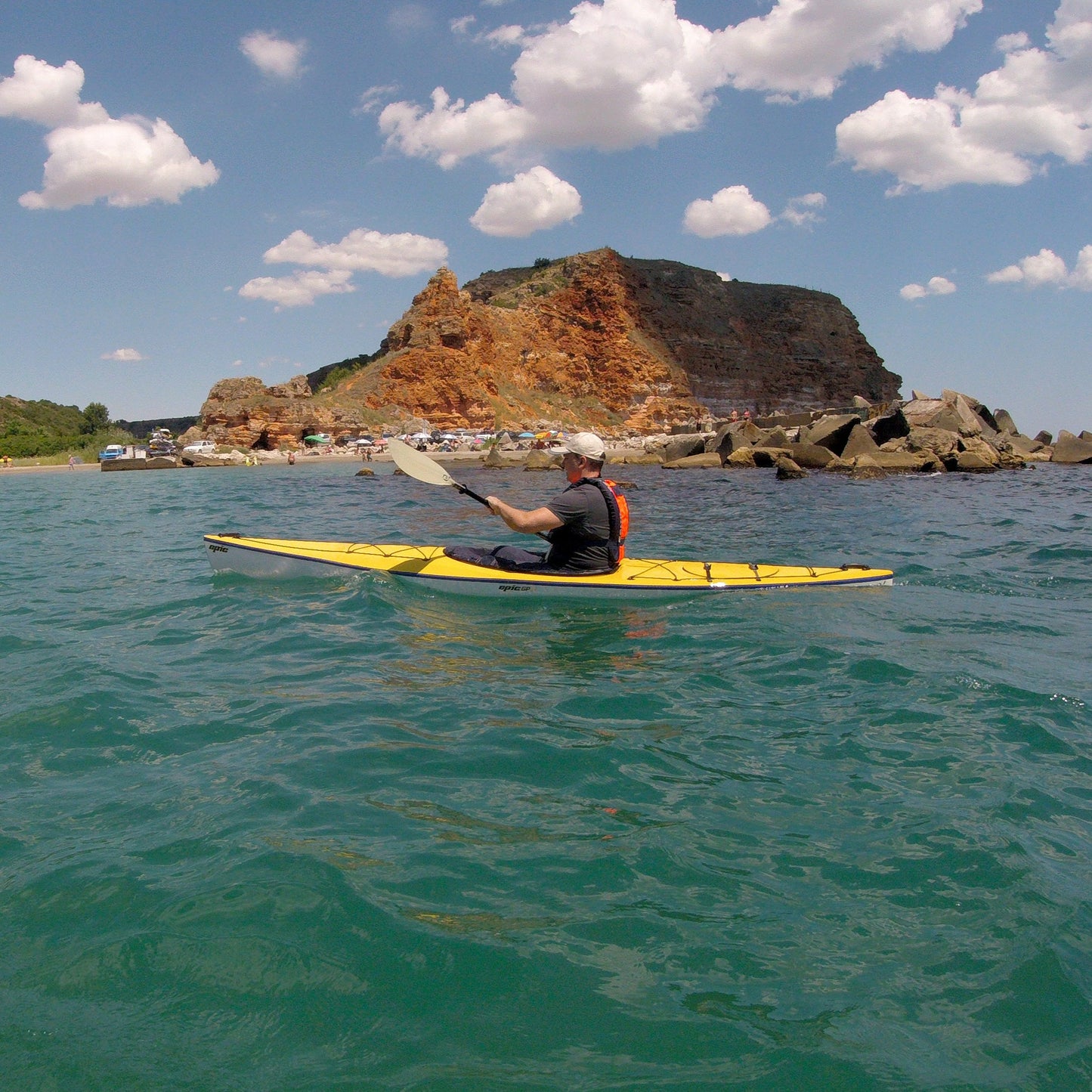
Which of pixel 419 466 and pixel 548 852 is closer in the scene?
pixel 548 852

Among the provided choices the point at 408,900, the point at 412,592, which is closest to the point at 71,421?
the point at 412,592

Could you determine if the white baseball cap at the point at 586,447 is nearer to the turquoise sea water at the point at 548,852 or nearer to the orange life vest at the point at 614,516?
the orange life vest at the point at 614,516

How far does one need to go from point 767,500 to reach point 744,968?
601 inches

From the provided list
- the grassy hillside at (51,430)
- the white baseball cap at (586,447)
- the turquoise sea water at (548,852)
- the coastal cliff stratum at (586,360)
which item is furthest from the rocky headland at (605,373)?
the turquoise sea water at (548,852)

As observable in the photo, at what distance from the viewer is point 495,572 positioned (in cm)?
667

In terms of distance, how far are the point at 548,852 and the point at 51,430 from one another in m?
64.0

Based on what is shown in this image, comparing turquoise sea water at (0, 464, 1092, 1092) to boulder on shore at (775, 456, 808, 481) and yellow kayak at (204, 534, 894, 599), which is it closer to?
yellow kayak at (204, 534, 894, 599)

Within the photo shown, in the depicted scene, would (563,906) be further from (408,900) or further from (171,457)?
(171,457)

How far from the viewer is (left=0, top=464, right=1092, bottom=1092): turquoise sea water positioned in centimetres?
189

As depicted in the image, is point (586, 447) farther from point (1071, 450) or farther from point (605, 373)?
point (605, 373)

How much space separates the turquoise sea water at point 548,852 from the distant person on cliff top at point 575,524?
0.72 metres

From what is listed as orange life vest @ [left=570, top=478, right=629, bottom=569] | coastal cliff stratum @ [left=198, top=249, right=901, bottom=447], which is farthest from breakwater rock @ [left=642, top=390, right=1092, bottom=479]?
coastal cliff stratum @ [left=198, top=249, right=901, bottom=447]

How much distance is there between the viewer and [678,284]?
228ft

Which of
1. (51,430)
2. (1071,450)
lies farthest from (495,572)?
(51,430)
